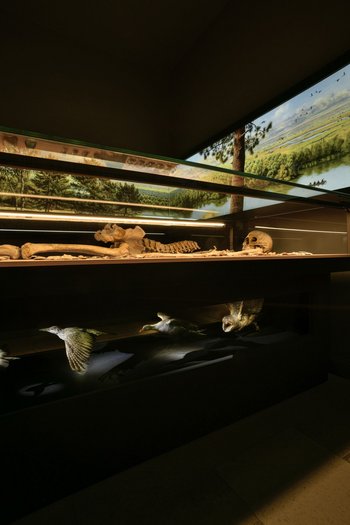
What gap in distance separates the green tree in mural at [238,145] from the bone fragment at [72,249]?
280cm

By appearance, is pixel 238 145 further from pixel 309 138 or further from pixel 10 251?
pixel 10 251

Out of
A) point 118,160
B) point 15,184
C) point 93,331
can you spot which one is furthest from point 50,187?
point 93,331

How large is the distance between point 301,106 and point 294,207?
159 centimetres

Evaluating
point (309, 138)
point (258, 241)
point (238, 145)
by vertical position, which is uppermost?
point (238, 145)

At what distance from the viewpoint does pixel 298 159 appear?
302cm

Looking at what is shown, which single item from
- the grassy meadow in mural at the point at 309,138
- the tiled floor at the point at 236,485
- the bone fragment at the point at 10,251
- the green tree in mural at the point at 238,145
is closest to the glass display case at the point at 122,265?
the bone fragment at the point at 10,251

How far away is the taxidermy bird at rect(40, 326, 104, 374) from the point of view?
1.30 m

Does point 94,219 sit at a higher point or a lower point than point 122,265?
higher

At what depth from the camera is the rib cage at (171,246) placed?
1.55 meters

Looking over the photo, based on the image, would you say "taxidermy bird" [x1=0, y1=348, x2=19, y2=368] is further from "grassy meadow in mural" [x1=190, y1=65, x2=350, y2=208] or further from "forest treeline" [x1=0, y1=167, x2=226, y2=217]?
"grassy meadow in mural" [x1=190, y1=65, x2=350, y2=208]

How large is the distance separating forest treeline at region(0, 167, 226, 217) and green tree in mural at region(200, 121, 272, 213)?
7.66 feet

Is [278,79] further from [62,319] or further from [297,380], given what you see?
[62,319]

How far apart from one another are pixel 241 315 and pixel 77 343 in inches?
48.2

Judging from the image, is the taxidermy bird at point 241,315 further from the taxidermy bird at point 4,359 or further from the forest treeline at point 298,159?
the forest treeline at point 298,159
